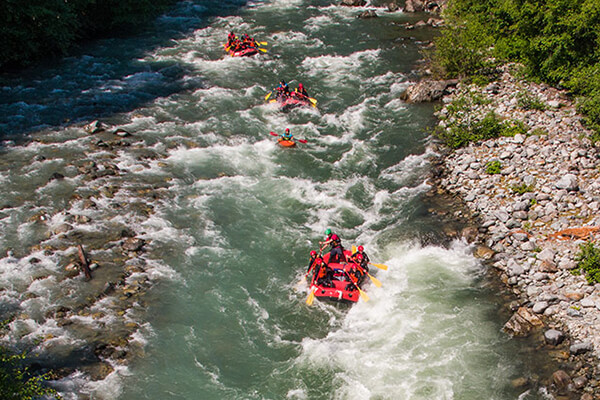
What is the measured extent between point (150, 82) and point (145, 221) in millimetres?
12890

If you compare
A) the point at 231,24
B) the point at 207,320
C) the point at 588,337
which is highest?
the point at 231,24

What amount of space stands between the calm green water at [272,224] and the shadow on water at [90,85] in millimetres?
130

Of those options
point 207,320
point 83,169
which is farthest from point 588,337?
point 83,169

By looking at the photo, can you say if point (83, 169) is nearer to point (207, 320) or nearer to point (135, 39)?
point (207, 320)

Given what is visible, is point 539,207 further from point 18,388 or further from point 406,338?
point 18,388

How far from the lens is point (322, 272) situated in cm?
1421

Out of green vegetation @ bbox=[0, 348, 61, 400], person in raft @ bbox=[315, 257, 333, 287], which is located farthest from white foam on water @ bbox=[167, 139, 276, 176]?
green vegetation @ bbox=[0, 348, 61, 400]

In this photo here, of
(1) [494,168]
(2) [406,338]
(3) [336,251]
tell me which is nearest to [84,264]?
(3) [336,251]

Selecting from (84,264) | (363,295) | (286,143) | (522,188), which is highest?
(522,188)

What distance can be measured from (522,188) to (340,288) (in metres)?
7.48

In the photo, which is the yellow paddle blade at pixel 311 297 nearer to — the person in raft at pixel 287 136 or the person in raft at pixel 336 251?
the person in raft at pixel 336 251

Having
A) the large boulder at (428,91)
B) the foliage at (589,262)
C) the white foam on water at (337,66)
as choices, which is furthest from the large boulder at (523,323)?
the white foam on water at (337,66)

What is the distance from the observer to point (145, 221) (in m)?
16.6

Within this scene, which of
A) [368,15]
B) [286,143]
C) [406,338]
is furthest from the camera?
[368,15]
